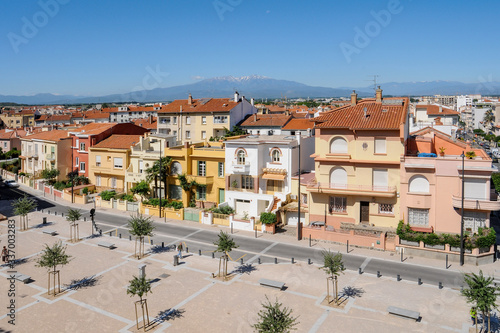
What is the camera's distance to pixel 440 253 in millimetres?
29375

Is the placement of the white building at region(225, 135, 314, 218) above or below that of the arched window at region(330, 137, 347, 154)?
below

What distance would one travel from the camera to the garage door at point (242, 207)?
133ft

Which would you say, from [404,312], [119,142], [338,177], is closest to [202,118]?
[119,142]

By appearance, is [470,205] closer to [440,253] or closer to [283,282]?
[440,253]

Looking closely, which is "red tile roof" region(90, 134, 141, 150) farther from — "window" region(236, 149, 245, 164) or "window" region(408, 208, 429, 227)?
"window" region(408, 208, 429, 227)

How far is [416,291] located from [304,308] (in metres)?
7.42

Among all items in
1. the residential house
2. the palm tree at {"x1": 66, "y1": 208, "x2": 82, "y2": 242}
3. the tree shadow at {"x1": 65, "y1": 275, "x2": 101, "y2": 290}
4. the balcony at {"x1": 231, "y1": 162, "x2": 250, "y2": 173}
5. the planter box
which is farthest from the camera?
the residential house

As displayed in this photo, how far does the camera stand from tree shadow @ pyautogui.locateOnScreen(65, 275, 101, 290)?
79.3 feet

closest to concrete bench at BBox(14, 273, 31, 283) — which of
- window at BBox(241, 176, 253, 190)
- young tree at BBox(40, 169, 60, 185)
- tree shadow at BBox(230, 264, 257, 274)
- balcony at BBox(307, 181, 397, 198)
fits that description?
tree shadow at BBox(230, 264, 257, 274)

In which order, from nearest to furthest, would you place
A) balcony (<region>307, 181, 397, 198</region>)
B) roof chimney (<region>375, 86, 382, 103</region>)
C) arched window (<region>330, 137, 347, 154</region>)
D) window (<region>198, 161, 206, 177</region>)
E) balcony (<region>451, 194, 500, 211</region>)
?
balcony (<region>451, 194, 500, 211</region>)
balcony (<region>307, 181, 397, 198</region>)
arched window (<region>330, 137, 347, 154</region>)
roof chimney (<region>375, 86, 382, 103</region>)
window (<region>198, 161, 206, 177</region>)

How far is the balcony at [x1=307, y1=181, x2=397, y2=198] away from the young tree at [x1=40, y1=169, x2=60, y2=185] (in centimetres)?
3987

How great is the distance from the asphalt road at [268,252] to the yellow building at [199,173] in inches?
221

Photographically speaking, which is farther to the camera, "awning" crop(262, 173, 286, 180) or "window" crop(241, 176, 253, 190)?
"window" crop(241, 176, 253, 190)

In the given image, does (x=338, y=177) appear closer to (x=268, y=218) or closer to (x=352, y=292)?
(x=268, y=218)
